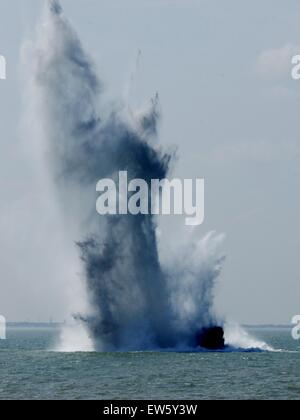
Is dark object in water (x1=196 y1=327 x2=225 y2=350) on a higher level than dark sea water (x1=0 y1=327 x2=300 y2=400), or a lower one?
higher

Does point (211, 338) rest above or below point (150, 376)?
above

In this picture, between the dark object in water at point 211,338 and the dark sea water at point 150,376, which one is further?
the dark object in water at point 211,338

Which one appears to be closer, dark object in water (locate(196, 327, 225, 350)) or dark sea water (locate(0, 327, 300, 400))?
dark sea water (locate(0, 327, 300, 400))
